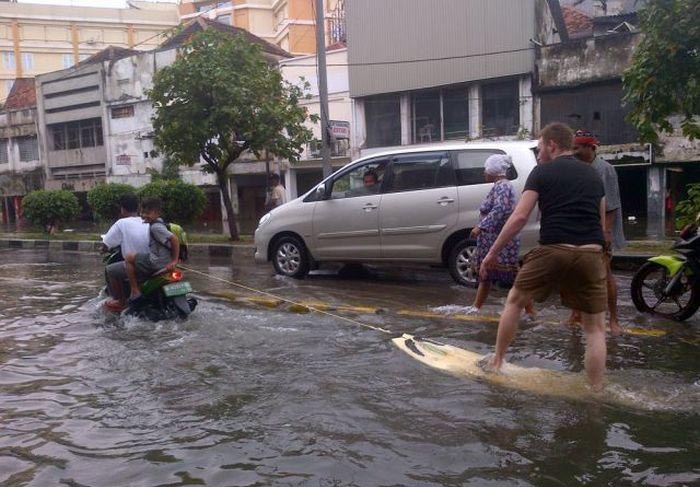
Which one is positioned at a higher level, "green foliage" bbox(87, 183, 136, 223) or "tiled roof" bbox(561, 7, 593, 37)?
"tiled roof" bbox(561, 7, 593, 37)

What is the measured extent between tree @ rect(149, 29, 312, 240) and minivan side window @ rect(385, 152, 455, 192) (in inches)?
281

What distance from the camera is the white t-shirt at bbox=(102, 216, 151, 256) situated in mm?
6566

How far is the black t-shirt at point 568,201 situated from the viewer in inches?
163

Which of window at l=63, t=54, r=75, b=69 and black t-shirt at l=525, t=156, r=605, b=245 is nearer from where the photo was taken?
black t-shirt at l=525, t=156, r=605, b=245

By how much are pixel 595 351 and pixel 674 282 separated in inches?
98.5

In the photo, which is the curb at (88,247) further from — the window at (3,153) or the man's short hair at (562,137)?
the window at (3,153)

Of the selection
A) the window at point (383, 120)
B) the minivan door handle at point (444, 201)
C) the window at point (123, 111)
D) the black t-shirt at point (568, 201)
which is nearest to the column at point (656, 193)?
the window at point (383, 120)

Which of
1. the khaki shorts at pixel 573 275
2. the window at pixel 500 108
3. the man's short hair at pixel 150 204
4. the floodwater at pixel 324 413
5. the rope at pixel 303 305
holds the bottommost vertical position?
the floodwater at pixel 324 413

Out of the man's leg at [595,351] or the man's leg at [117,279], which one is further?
the man's leg at [117,279]

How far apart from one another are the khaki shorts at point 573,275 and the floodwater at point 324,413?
62cm

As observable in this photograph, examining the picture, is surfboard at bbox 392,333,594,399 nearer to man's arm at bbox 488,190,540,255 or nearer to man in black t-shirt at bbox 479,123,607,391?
man in black t-shirt at bbox 479,123,607,391

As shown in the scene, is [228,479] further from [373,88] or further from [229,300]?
[373,88]

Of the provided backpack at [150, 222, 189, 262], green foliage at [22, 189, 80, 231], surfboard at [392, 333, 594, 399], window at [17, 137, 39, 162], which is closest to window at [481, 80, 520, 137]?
green foliage at [22, 189, 80, 231]

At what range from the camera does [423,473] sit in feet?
10.3
